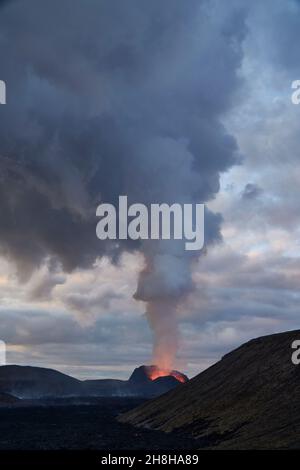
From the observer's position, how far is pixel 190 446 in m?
73.6

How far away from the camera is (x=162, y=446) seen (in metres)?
74.6

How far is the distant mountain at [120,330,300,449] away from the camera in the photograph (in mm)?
73750

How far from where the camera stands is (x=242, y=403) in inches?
3863

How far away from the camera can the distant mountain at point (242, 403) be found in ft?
242

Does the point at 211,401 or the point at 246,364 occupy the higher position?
the point at 246,364
